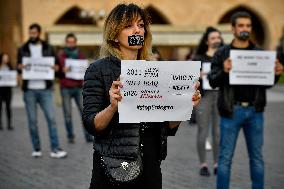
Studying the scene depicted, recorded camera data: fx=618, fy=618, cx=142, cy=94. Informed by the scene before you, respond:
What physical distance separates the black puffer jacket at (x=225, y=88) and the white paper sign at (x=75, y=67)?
5232 mm

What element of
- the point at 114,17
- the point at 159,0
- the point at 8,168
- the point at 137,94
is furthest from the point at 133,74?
the point at 159,0

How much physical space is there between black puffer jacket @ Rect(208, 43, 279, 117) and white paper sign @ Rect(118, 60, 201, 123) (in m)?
2.44

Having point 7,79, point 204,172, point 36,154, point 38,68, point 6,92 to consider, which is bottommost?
point 36,154

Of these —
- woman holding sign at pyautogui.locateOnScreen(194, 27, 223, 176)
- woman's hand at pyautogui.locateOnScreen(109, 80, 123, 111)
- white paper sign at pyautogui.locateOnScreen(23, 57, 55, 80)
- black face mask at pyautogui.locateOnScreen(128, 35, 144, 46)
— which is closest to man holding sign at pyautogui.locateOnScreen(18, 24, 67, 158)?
white paper sign at pyautogui.locateOnScreen(23, 57, 55, 80)

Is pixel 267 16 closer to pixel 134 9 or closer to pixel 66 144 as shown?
pixel 66 144

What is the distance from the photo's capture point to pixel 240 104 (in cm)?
579

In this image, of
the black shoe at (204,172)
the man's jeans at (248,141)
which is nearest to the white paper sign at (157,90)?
the man's jeans at (248,141)

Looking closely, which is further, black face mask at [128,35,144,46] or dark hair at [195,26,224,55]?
dark hair at [195,26,224,55]

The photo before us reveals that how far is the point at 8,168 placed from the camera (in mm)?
8250

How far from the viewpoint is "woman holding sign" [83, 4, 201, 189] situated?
3.36 meters

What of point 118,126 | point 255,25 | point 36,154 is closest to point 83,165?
point 36,154

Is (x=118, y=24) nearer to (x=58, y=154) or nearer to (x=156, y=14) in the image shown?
(x=58, y=154)

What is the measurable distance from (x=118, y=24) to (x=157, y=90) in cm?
43

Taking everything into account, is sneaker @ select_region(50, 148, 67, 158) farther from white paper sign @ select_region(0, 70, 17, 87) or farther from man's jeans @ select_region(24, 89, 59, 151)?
white paper sign @ select_region(0, 70, 17, 87)
